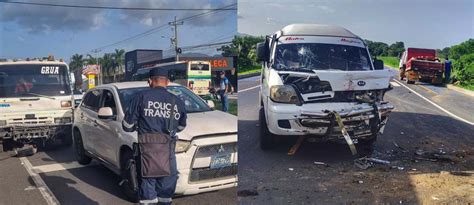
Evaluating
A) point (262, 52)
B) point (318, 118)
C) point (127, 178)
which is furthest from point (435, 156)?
point (127, 178)

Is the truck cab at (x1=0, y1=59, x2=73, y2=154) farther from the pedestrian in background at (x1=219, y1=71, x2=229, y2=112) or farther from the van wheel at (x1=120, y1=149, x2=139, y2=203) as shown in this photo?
the pedestrian in background at (x1=219, y1=71, x2=229, y2=112)

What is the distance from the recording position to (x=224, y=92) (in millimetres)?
2217

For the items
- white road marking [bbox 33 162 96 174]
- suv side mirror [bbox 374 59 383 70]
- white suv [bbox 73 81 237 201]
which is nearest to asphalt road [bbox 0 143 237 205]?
white road marking [bbox 33 162 96 174]

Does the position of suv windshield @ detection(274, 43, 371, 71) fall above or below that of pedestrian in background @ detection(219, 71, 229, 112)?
above

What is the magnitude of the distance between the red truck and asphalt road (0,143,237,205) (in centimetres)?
122

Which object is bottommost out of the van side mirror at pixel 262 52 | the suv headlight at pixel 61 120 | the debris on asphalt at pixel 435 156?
the debris on asphalt at pixel 435 156

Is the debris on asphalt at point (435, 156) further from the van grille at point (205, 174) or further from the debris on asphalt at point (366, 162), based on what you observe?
the van grille at point (205, 174)

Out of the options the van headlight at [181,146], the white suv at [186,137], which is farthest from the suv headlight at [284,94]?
the van headlight at [181,146]

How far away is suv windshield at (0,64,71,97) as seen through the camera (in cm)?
227

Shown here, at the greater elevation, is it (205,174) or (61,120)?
(61,120)

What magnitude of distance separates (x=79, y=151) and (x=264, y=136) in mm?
986

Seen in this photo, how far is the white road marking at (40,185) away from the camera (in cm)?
241

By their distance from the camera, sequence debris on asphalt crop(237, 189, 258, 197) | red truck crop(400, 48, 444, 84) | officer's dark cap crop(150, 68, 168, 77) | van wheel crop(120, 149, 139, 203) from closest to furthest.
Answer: officer's dark cap crop(150, 68, 168, 77)
van wheel crop(120, 149, 139, 203)
debris on asphalt crop(237, 189, 258, 197)
red truck crop(400, 48, 444, 84)

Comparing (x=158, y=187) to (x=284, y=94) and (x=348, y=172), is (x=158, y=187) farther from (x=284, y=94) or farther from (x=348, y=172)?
(x=348, y=172)
